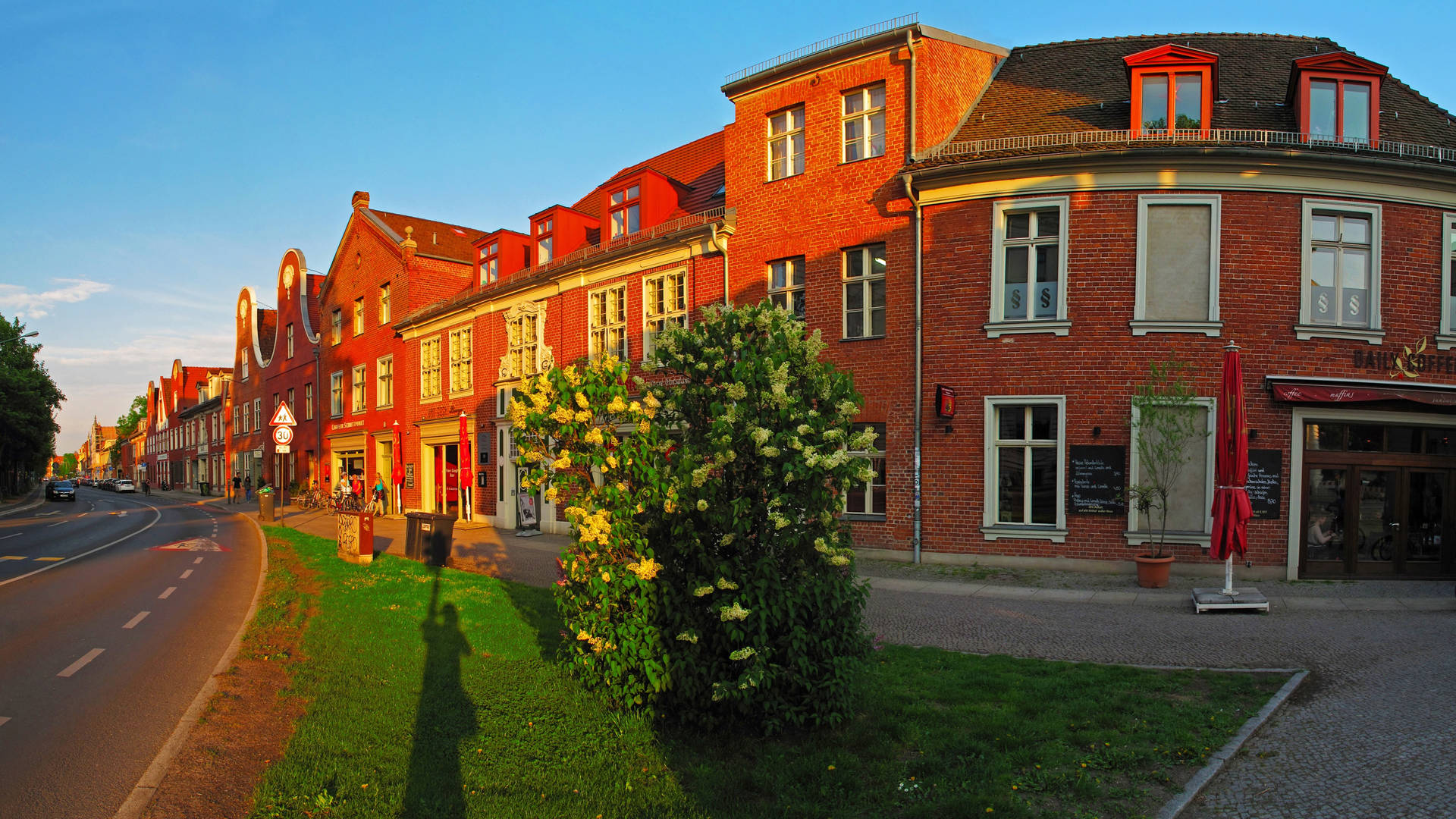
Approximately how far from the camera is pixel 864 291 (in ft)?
53.5

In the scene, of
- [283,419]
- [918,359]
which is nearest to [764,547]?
[918,359]

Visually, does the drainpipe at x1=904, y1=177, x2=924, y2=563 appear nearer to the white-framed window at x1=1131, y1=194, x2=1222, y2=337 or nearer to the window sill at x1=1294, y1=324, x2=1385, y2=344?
the white-framed window at x1=1131, y1=194, x2=1222, y2=337

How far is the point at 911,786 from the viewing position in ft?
15.6

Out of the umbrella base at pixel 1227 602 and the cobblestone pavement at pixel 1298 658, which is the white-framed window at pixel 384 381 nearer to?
the cobblestone pavement at pixel 1298 658

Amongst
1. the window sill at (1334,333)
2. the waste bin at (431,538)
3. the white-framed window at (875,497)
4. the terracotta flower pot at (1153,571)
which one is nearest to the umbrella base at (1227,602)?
the terracotta flower pot at (1153,571)

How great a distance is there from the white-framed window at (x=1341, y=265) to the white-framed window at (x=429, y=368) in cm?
2622

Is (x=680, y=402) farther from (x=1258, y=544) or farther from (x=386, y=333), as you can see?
(x=386, y=333)

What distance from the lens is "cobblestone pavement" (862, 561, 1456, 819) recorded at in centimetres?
474

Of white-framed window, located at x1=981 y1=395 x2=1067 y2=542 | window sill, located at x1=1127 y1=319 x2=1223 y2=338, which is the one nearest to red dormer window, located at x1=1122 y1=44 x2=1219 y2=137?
window sill, located at x1=1127 y1=319 x2=1223 y2=338

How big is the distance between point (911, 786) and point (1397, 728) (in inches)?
157

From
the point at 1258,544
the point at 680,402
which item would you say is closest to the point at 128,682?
the point at 680,402

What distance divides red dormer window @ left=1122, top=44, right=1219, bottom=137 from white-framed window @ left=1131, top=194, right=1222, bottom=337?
1.58 m

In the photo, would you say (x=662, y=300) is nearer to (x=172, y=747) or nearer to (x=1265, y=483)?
(x=1265, y=483)

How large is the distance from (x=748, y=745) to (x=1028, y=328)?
11.1m
